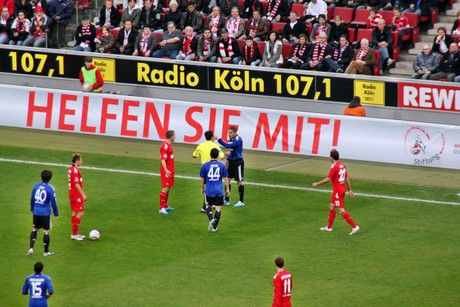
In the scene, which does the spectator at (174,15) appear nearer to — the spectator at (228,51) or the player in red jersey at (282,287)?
the spectator at (228,51)

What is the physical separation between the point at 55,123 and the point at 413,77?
10.8 metres

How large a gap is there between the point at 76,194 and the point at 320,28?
48.1 ft

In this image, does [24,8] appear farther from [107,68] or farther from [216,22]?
[216,22]

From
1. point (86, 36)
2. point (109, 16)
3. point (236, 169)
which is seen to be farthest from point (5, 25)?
point (236, 169)

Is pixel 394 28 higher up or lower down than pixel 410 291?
higher up

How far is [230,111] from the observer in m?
28.8

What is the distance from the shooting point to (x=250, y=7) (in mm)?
35344

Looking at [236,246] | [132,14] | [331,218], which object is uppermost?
[132,14]

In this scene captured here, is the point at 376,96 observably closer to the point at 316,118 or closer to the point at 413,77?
the point at 413,77

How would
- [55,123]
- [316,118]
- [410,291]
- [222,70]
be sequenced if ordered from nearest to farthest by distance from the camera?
1. [410,291]
2. [316,118]
3. [55,123]
4. [222,70]

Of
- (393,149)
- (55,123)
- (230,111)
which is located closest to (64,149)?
(55,123)

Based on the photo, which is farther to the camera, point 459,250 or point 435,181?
point 435,181

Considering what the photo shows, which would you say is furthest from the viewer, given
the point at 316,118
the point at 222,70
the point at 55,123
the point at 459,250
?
the point at 222,70

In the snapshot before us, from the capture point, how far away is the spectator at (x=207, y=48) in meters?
33.9
